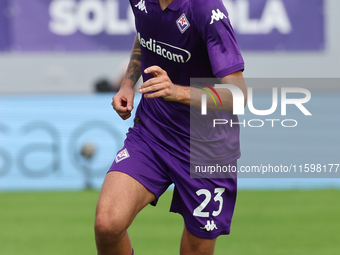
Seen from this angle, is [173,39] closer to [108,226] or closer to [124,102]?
[124,102]

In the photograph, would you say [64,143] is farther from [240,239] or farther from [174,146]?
[174,146]

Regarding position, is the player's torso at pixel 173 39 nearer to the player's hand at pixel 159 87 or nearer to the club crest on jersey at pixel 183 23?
the club crest on jersey at pixel 183 23

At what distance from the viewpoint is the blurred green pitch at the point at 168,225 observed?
511 centimetres

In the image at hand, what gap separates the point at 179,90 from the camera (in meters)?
2.90

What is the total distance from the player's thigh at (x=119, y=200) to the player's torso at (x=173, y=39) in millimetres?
678

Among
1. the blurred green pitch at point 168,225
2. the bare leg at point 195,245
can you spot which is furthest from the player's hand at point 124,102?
the blurred green pitch at point 168,225

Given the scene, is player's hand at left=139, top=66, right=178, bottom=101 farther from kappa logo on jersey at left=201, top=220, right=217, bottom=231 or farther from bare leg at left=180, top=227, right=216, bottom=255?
bare leg at left=180, top=227, right=216, bottom=255

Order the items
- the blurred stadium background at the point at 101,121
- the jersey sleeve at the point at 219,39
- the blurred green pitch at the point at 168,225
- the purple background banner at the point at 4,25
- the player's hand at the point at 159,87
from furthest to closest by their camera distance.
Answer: the purple background banner at the point at 4,25 < the blurred stadium background at the point at 101,121 < the blurred green pitch at the point at 168,225 < the jersey sleeve at the point at 219,39 < the player's hand at the point at 159,87

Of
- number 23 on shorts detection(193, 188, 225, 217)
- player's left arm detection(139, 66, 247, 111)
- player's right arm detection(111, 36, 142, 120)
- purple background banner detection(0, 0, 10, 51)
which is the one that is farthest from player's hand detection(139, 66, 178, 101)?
purple background banner detection(0, 0, 10, 51)

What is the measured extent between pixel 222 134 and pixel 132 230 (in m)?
2.70

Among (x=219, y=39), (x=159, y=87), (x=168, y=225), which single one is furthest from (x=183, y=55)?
(x=168, y=225)

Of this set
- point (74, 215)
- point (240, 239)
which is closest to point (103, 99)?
point (74, 215)

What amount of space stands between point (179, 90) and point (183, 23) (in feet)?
1.56

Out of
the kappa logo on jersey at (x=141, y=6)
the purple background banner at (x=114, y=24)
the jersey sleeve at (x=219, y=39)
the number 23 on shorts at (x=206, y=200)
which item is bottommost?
the purple background banner at (x=114, y=24)
